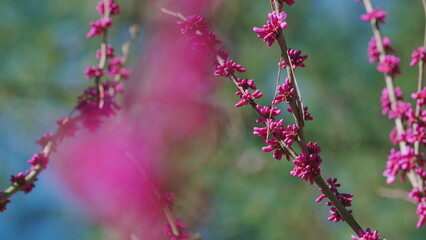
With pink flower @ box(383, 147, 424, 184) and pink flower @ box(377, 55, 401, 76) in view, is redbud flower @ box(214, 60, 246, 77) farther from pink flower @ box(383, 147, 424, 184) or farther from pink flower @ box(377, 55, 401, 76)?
pink flower @ box(377, 55, 401, 76)

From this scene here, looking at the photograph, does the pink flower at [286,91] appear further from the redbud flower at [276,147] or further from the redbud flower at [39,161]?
the redbud flower at [39,161]

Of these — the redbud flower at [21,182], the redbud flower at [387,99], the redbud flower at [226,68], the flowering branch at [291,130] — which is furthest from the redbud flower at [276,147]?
the redbud flower at [21,182]

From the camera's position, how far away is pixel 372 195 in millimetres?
4184

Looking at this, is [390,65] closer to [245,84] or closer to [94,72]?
[245,84]

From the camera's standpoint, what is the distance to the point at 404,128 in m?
1.10

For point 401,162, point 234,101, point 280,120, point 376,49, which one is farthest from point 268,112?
point 234,101

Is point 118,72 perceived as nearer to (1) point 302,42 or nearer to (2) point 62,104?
(2) point 62,104

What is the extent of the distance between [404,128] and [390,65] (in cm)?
16

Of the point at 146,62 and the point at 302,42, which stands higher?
the point at 302,42

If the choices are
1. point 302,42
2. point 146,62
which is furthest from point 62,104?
point 302,42

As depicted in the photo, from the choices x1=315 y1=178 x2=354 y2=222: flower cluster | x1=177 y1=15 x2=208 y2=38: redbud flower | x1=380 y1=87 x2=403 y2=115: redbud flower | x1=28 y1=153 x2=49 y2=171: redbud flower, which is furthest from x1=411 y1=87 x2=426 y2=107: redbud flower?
x1=28 y1=153 x2=49 y2=171: redbud flower

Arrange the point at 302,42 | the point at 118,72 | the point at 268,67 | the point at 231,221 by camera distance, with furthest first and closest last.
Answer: the point at 302,42 → the point at 268,67 → the point at 231,221 → the point at 118,72

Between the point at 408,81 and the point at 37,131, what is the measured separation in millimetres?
2983

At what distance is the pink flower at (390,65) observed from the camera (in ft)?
3.84
